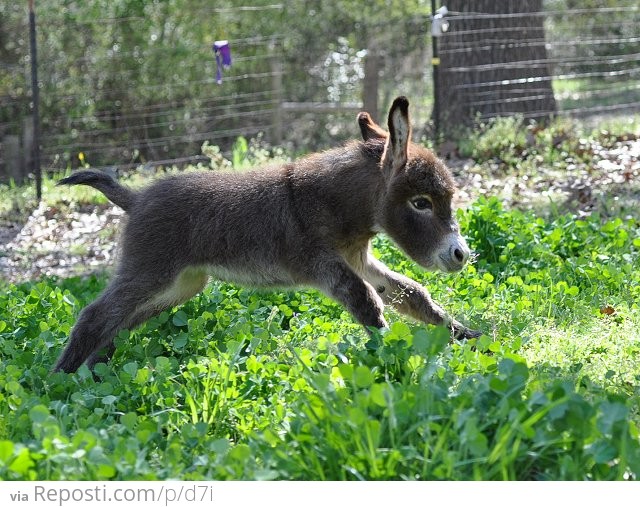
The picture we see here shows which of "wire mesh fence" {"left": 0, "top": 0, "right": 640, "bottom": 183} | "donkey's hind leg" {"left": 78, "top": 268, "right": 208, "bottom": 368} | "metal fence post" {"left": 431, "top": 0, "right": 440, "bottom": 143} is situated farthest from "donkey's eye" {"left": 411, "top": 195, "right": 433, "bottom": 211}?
"wire mesh fence" {"left": 0, "top": 0, "right": 640, "bottom": 183}

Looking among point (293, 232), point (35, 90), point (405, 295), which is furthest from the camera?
A: point (35, 90)

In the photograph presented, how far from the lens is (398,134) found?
225 inches

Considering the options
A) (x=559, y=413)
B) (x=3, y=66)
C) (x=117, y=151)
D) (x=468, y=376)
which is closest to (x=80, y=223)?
(x=117, y=151)

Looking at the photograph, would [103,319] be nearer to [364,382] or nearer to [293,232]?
[293,232]

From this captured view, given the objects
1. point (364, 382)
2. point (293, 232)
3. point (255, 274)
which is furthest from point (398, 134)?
point (364, 382)

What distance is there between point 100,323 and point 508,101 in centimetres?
851

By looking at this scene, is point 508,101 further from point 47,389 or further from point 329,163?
point 47,389

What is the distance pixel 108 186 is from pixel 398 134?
2010 millimetres

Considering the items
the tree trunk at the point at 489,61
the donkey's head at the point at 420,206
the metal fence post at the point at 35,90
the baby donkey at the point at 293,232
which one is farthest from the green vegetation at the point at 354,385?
the tree trunk at the point at 489,61

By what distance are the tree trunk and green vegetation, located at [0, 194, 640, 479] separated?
5492 millimetres

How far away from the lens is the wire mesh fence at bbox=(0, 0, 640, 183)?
1513cm

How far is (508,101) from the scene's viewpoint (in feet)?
42.2

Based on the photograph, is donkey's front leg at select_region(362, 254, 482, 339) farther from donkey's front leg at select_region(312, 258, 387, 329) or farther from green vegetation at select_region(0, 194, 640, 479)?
donkey's front leg at select_region(312, 258, 387, 329)

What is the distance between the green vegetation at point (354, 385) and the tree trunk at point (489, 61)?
549 cm
